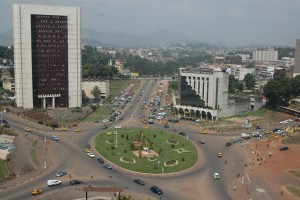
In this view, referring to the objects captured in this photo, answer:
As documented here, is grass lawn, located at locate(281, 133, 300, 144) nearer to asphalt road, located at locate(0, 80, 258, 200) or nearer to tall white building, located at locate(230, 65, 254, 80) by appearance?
asphalt road, located at locate(0, 80, 258, 200)

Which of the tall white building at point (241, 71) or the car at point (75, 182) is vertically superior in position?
the tall white building at point (241, 71)

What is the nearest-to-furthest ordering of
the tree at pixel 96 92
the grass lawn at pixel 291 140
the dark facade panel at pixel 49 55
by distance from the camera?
the grass lawn at pixel 291 140 < the dark facade panel at pixel 49 55 < the tree at pixel 96 92

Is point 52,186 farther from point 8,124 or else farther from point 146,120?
point 146,120

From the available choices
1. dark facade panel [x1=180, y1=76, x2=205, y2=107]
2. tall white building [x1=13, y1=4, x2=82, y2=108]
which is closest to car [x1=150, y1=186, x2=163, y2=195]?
dark facade panel [x1=180, y1=76, x2=205, y2=107]

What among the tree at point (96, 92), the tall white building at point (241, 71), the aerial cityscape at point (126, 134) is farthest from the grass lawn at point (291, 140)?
the tall white building at point (241, 71)

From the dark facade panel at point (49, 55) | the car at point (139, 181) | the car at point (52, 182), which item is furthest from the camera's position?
the dark facade panel at point (49, 55)

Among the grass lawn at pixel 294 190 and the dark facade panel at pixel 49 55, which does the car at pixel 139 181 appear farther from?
the dark facade panel at pixel 49 55

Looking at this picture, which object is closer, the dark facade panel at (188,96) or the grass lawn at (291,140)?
the grass lawn at (291,140)
